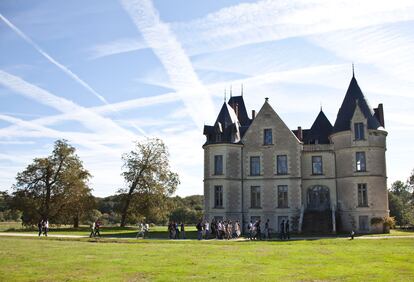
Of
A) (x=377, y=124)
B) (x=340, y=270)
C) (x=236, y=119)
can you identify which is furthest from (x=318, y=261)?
(x=236, y=119)

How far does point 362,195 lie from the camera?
125ft

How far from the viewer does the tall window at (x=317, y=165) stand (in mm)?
40656

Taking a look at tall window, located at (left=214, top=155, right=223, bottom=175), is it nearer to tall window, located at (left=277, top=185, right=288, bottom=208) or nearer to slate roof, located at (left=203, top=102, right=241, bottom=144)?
slate roof, located at (left=203, top=102, right=241, bottom=144)

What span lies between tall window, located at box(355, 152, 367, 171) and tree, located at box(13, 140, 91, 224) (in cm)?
3128

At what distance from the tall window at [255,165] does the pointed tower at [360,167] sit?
23.7 ft

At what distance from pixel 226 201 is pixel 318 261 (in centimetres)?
2400

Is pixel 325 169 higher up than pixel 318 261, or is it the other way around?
pixel 325 169

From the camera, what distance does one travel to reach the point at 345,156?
128 ft

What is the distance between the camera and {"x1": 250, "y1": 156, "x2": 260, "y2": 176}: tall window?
41.5m

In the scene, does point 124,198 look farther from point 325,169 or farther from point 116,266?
point 116,266

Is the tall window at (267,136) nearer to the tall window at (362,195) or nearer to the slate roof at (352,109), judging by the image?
the slate roof at (352,109)

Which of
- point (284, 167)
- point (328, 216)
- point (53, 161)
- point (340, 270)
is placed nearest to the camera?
point (340, 270)

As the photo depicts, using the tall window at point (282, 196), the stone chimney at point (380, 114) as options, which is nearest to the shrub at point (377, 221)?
the tall window at point (282, 196)

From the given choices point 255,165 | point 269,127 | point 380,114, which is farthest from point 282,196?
point 380,114
